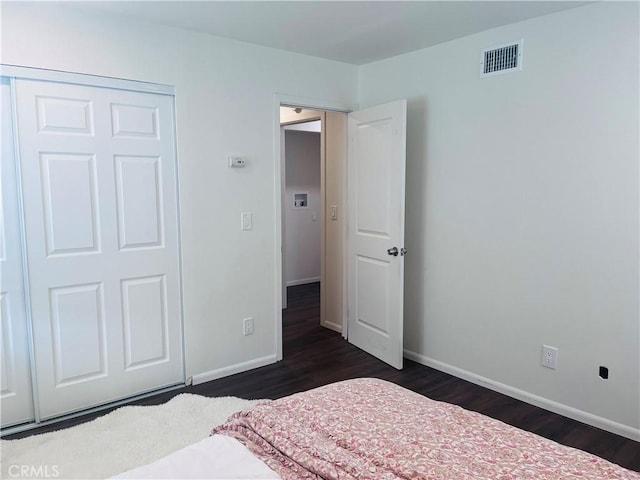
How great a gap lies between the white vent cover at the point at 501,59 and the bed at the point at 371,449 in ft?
7.53

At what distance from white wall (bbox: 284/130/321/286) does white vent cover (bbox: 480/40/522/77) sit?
3.67 metres

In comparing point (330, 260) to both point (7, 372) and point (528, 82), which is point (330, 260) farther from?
point (7, 372)

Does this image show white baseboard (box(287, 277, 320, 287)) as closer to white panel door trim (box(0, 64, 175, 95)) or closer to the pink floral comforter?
white panel door trim (box(0, 64, 175, 95))

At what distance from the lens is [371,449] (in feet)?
4.63

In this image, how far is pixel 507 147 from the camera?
3.06 meters

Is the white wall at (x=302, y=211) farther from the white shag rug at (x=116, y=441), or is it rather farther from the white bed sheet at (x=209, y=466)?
the white bed sheet at (x=209, y=466)

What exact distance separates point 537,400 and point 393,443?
6.57 ft

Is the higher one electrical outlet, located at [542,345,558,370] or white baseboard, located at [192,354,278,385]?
electrical outlet, located at [542,345,558,370]

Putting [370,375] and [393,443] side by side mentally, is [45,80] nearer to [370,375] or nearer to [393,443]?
[393,443]

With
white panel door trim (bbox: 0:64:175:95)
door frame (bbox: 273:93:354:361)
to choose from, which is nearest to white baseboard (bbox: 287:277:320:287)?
door frame (bbox: 273:93:354:361)

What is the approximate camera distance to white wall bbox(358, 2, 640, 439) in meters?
2.59

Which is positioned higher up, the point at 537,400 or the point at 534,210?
the point at 534,210

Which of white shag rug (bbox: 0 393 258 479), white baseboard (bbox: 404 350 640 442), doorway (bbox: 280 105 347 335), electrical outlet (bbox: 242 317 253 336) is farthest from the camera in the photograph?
doorway (bbox: 280 105 347 335)

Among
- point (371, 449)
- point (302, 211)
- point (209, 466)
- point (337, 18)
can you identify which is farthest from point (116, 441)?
point (302, 211)
